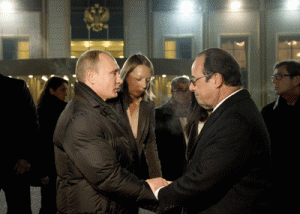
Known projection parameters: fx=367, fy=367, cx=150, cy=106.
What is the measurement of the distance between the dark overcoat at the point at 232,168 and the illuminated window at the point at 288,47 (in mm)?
23446

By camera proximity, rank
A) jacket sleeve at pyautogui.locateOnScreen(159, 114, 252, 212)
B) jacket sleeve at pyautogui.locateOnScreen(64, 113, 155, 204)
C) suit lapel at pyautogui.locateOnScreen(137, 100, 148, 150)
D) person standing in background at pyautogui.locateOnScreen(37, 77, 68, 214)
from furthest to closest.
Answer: person standing in background at pyautogui.locateOnScreen(37, 77, 68, 214)
suit lapel at pyautogui.locateOnScreen(137, 100, 148, 150)
jacket sleeve at pyautogui.locateOnScreen(64, 113, 155, 204)
jacket sleeve at pyautogui.locateOnScreen(159, 114, 252, 212)

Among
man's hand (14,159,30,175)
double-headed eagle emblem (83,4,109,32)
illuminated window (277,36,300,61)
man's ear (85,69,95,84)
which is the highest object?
double-headed eagle emblem (83,4,109,32)

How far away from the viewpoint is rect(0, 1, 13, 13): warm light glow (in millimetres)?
24234

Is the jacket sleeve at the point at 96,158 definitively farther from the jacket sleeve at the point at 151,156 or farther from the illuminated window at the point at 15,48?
the illuminated window at the point at 15,48

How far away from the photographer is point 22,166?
4.03 metres

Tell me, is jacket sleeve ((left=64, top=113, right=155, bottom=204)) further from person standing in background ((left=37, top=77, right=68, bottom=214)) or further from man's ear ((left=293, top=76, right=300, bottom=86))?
man's ear ((left=293, top=76, right=300, bottom=86))

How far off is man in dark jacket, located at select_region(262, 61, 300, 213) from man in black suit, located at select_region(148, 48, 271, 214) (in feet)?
7.10

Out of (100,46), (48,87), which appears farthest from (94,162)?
(100,46)

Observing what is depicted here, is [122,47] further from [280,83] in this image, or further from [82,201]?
[82,201]

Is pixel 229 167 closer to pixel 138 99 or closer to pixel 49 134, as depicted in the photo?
pixel 138 99

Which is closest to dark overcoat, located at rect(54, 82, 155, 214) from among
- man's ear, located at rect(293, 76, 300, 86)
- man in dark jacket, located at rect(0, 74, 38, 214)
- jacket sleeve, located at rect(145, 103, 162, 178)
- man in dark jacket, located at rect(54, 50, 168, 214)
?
man in dark jacket, located at rect(54, 50, 168, 214)

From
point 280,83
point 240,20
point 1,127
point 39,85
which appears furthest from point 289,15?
point 1,127

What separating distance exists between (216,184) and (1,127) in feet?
8.91

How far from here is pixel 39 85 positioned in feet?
61.1
